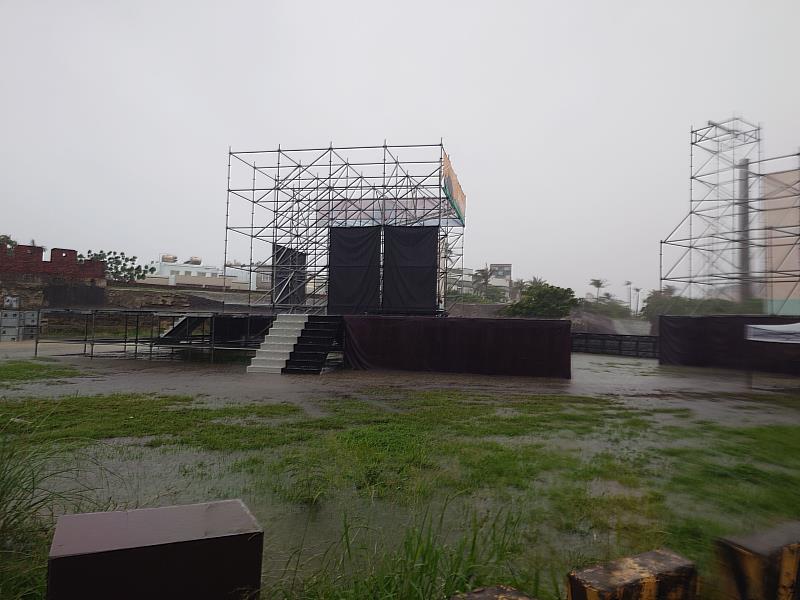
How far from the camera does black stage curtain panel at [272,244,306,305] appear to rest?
60.9ft

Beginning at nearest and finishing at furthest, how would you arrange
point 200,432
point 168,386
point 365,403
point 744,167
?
point 200,432 → point 365,403 → point 168,386 → point 744,167

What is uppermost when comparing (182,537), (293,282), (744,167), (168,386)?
(744,167)

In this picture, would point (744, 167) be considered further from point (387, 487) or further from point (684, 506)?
point (387, 487)

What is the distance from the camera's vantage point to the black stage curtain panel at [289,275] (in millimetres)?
18562

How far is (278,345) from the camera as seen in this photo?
512 inches

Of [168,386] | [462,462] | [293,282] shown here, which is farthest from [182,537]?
[293,282]

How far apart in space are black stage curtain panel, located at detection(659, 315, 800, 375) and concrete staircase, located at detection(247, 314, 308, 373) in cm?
1268

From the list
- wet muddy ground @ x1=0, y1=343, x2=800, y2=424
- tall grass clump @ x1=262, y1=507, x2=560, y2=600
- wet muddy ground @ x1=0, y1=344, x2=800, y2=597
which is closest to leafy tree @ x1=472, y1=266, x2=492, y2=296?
wet muddy ground @ x1=0, y1=343, x2=800, y2=424

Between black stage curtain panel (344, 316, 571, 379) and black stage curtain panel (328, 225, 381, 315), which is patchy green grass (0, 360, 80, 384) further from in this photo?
black stage curtain panel (328, 225, 381, 315)

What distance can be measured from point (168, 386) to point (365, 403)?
14.0ft

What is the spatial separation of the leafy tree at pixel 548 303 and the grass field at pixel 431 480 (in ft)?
74.5

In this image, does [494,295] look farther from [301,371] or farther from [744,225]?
[301,371]

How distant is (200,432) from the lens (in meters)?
5.53

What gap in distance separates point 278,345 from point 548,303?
20932 millimetres
